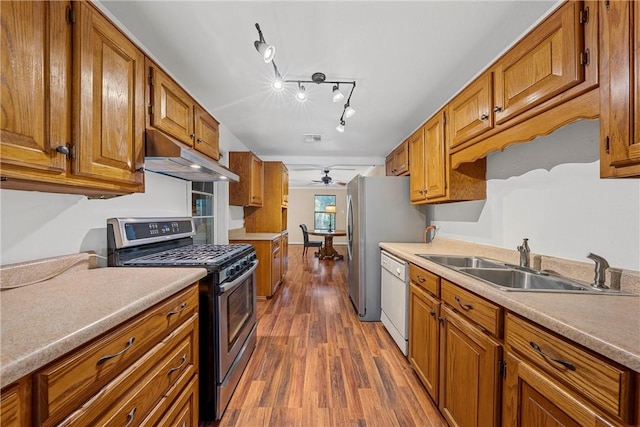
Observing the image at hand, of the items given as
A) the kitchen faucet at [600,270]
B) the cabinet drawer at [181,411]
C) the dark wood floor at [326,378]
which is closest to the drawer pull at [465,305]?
the kitchen faucet at [600,270]

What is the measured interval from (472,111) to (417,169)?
991mm

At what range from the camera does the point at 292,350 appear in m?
2.32

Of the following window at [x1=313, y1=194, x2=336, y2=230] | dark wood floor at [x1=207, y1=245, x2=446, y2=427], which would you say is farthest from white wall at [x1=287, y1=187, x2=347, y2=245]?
dark wood floor at [x1=207, y1=245, x2=446, y2=427]

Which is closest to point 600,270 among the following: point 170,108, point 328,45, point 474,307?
point 474,307

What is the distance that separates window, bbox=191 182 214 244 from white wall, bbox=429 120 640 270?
2791 millimetres

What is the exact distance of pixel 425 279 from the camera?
Result: 1774 millimetres

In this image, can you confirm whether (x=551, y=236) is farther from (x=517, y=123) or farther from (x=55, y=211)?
(x=55, y=211)

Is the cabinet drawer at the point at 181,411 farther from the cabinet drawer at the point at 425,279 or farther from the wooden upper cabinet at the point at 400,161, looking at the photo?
the wooden upper cabinet at the point at 400,161

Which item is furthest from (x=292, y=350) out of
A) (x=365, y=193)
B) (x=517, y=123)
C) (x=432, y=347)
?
(x=517, y=123)

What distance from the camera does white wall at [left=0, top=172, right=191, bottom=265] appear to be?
1071 mm

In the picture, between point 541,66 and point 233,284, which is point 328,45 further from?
point 233,284

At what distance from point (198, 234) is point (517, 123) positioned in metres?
2.84

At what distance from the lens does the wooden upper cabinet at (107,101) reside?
103 centimetres

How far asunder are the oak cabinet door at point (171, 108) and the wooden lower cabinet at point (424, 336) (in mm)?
2057
